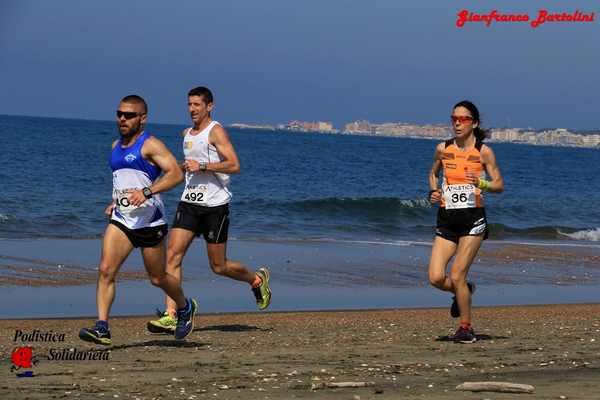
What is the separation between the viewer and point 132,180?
8289 mm

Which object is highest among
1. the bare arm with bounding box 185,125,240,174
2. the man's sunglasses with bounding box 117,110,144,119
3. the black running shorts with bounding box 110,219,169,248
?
the man's sunglasses with bounding box 117,110,144,119

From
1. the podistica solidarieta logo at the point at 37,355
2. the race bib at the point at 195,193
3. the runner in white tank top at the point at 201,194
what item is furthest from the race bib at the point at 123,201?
the race bib at the point at 195,193

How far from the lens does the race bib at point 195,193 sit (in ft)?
32.3

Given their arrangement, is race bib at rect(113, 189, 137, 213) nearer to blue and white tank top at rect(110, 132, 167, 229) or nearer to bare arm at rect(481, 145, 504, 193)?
blue and white tank top at rect(110, 132, 167, 229)

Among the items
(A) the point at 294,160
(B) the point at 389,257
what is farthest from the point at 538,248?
(A) the point at 294,160

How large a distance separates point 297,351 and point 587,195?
4559 cm

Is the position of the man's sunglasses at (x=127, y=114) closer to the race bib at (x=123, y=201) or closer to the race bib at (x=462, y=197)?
the race bib at (x=123, y=201)

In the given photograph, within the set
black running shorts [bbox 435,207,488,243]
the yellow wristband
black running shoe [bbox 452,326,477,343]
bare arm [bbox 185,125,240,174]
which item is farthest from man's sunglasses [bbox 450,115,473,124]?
bare arm [bbox 185,125,240,174]

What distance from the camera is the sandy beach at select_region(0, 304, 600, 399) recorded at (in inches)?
270

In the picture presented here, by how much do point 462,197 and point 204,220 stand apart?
220 cm

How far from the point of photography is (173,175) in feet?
27.0

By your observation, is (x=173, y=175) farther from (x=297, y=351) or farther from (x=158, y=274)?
(x=297, y=351)

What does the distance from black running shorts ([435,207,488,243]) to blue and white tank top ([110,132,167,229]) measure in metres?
2.50

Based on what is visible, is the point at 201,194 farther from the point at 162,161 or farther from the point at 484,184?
the point at 484,184
